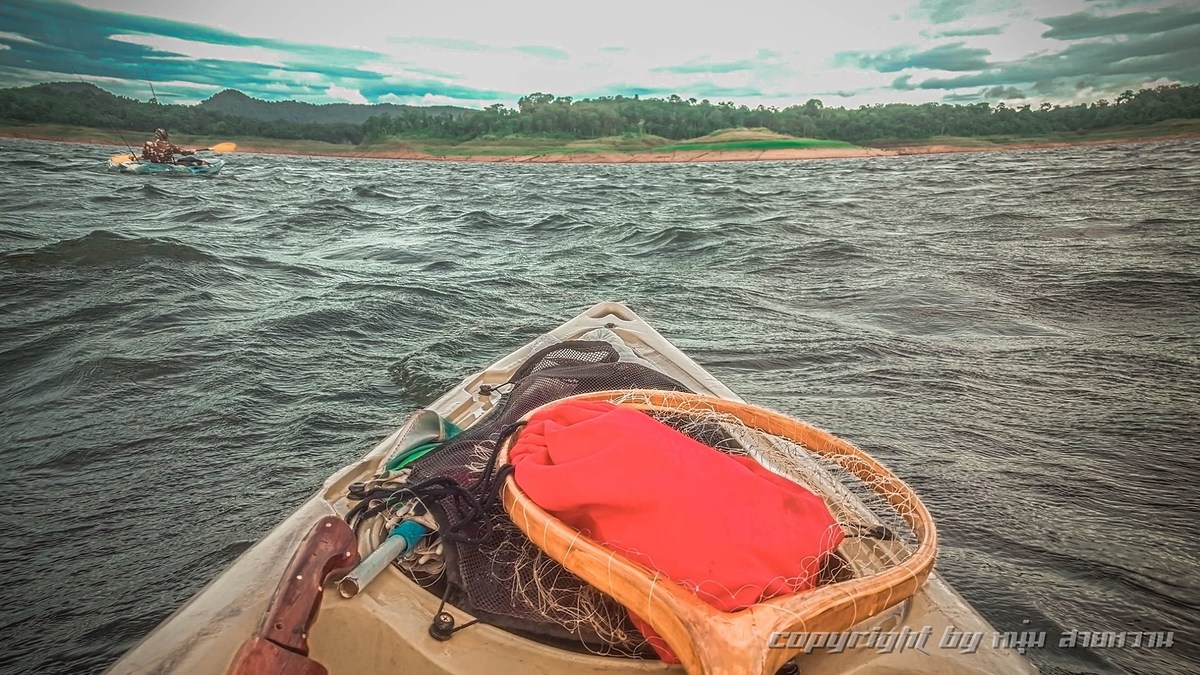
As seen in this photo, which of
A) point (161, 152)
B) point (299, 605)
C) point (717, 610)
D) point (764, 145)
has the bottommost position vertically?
point (299, 605)

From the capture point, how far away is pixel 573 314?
928cm

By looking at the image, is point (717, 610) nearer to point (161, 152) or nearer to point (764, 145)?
point (161, 152)

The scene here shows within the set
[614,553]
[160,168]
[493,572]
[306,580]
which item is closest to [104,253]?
[306,580]

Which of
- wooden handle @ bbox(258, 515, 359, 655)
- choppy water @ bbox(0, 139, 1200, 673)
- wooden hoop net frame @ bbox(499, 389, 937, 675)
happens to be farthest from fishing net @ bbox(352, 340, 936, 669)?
choppy water @ bbox(0, 139, 1200, 673)

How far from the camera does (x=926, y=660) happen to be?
1.99 meters

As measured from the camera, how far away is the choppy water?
11.5 feet

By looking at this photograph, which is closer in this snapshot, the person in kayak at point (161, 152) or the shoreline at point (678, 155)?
the person in kayak at point (161, 152)

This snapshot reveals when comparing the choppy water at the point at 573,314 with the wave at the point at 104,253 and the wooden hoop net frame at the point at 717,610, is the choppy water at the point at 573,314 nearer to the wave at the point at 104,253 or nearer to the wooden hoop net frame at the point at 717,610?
the wave at the point at 104,253

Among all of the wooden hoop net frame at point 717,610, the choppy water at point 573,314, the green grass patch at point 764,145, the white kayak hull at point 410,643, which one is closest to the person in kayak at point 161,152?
the choppy water at point 573,314

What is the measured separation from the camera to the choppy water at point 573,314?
350 cm

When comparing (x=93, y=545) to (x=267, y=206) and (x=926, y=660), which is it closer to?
(x=926, y=660)

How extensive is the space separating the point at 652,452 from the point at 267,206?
76.3 ft

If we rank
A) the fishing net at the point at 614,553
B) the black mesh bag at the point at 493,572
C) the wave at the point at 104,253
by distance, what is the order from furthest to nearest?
the wave at the point at 104,253 → the black mesh bag at the point at 493,572 → the fishing net at the point at 614,553

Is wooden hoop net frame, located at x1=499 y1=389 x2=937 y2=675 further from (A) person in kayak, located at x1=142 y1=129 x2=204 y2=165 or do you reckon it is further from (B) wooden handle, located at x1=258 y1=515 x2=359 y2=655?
(A) person in kayak, located at x1=142 y1=129 x2=204 y2=165
